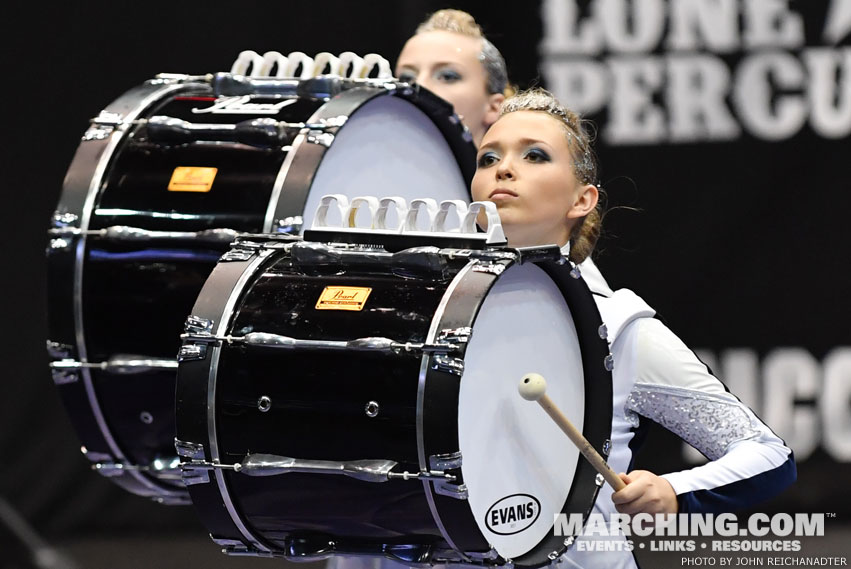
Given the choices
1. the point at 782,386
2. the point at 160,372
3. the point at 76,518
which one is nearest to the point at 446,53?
the point at 160,372

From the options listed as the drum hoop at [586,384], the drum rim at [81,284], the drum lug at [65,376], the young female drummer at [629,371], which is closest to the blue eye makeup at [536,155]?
the young female drummer at [629,371]

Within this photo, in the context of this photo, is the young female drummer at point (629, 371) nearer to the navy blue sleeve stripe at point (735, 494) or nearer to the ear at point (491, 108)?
the navy blue sleeve stripe at point (735, 494)

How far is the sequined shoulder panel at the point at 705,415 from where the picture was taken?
2553 mm

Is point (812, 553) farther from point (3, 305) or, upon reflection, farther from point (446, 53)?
point (3, 305)

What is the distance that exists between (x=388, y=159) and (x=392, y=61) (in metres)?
1.74

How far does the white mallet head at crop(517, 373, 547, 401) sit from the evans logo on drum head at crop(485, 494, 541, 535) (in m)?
0.25

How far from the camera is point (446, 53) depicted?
4.00 metres

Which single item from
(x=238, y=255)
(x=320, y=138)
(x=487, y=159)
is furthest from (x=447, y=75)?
(x=238, y=255)

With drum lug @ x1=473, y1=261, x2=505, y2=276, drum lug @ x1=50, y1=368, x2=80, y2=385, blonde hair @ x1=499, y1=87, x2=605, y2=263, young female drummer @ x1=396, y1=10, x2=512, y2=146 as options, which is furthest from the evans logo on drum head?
young female drummer @ x1=396, y1=10, x2=512, y2=146

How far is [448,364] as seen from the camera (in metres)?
2.22

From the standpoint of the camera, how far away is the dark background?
4.73 meters

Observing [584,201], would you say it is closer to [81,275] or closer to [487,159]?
[487,159]

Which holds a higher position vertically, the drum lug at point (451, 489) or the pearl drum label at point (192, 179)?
the pearl drum label at point (192, 179)

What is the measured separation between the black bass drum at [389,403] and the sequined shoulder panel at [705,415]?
0.40 ft
